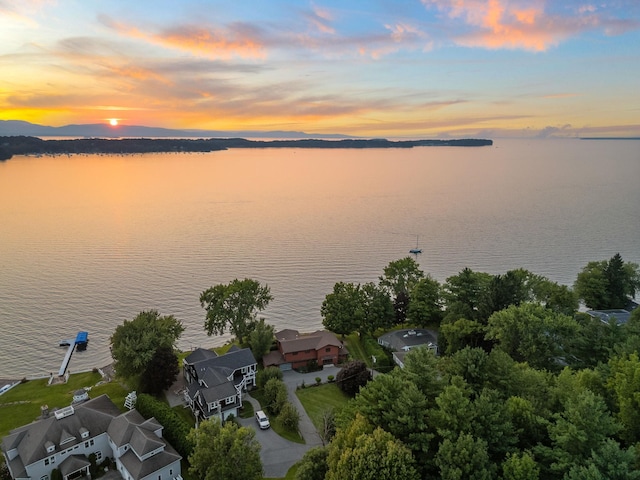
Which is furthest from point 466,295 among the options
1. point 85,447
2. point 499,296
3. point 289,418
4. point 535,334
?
point 85,447

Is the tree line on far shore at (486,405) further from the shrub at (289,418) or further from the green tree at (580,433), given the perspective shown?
the shrub at (289,418)

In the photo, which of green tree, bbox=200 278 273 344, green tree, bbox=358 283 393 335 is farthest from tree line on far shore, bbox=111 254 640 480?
green tree, bbox=358 283 393 335

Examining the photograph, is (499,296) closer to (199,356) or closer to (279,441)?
(279,441)

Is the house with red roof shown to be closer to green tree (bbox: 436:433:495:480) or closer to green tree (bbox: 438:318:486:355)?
green tree (bbox: 438:318:486:355)

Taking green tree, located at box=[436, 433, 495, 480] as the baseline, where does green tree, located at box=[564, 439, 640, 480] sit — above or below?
above

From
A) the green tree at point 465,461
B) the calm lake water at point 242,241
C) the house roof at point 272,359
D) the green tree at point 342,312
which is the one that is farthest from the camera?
the calm lake water at point 242,241

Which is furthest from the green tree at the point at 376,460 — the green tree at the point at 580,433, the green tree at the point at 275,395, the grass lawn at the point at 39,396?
the grass lawn at the point at 39,396
